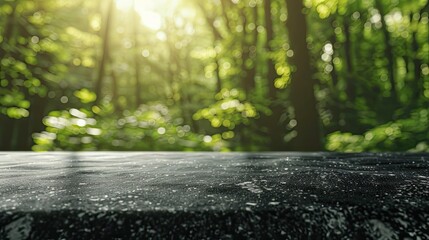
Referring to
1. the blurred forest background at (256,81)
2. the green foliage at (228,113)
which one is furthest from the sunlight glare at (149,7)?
the green foliage at (228,113)

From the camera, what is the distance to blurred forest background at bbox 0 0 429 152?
7.26 meters

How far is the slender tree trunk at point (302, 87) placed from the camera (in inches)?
283

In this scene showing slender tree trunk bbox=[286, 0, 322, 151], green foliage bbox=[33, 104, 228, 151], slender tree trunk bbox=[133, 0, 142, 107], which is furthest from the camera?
slender tree trunk bbox=[133, 0, 142, 107]

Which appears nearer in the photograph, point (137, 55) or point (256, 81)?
point (256, 81)

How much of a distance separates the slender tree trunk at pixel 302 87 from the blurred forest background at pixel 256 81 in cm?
Answer: 2

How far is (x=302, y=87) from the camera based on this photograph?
23.7ft

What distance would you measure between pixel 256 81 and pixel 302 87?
21.6 feet

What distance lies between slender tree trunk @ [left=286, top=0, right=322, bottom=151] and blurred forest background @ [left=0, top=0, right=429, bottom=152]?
0.05 feet

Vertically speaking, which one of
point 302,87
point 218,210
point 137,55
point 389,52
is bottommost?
point 218,210

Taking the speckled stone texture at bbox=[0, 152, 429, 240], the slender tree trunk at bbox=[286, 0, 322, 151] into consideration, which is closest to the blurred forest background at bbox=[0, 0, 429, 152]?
the slender tree trunk at bbox=[286, 0, 322, 151]

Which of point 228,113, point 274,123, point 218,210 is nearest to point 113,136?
point 228,113

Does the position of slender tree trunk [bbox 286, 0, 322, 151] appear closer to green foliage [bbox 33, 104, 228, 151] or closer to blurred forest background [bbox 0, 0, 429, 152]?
blurred forest background [bbox 0, 0, 429, 152]

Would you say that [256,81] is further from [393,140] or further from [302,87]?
[302,87]

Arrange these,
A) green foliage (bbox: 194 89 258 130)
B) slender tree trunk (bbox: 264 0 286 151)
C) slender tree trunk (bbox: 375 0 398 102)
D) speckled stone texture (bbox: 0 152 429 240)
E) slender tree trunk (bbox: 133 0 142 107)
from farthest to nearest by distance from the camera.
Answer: slender tree trunk (bbox: 133 0 142 107), slender tree trunk (bbox: 375 0 398 102), slender tree trunk (bbox: 264 0 286 151), green foliage (bbox: 194 89 258 130), speckled stone texture (bbox: 0 152 429 240)
